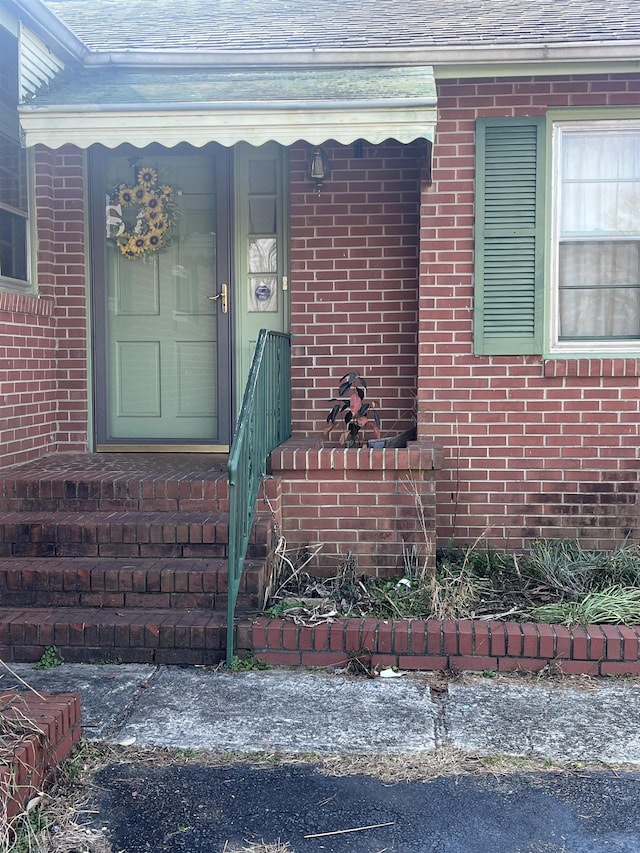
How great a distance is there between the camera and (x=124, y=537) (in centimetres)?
494

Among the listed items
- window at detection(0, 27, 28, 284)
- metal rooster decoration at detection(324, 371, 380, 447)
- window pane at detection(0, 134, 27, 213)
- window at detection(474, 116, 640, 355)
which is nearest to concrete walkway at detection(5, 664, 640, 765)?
metal rooster decoration at detection(324, 371, 380, 447)

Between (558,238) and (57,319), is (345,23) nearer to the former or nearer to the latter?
(558,238)

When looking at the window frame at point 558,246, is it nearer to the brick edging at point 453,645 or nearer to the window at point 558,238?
the window at point 558,238

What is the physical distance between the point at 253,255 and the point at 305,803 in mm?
4205

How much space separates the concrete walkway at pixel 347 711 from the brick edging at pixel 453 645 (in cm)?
9

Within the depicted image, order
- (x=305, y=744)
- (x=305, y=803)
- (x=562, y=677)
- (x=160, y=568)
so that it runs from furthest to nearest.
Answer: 1. (x=160, y=568)
2. (x=562, y=677)
3. (x=305, y=744)
4. (x=305, y=803)

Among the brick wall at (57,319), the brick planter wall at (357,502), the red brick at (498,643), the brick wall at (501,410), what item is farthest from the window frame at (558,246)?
the brick wall at (57,319)

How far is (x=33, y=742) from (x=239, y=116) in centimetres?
345

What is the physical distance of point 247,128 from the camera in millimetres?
4879

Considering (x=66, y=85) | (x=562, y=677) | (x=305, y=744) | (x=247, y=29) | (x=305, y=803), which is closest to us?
(x=305, y=803)

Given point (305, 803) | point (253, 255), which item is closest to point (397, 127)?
point (253, 255)

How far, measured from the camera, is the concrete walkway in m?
3.52

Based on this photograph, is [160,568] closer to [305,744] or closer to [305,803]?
[305,744]

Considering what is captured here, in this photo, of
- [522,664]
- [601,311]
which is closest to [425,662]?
[522,664]
